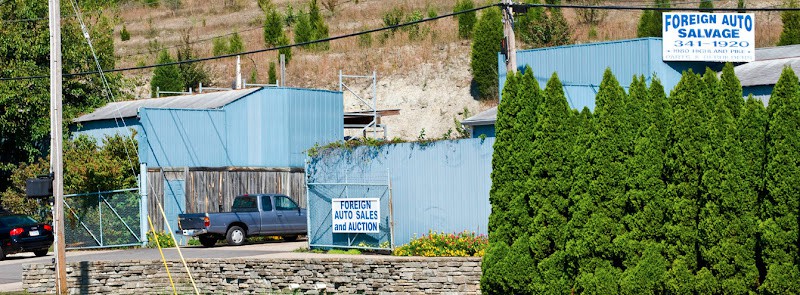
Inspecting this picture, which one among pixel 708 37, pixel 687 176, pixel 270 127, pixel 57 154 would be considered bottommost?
pixel 687 176

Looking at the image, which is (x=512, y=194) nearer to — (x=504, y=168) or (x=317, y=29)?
(x=504, y=168)

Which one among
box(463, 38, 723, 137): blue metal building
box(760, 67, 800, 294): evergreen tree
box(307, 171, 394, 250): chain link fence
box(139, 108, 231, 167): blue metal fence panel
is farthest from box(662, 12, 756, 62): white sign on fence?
box(760, 67, 800, 294): evergreen tree

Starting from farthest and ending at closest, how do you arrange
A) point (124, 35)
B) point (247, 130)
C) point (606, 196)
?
point (124, 35)
point (247, 130)
point (606, 196)

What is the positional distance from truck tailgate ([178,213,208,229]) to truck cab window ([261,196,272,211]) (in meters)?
2.23

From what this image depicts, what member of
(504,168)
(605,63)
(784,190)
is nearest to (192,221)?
(605,63)

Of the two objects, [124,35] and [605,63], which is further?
[124,35]

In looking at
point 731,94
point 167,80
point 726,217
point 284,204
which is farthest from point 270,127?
point 167,80

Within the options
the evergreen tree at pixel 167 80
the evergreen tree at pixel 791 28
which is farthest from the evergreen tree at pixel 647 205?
the evergreen tree at pixel 167 80

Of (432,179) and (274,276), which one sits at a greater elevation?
(432,179)

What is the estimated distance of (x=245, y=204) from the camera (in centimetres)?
3269

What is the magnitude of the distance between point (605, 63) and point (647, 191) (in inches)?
615

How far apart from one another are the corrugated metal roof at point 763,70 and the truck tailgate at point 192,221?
15279 mm

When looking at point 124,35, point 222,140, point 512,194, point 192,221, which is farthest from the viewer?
point 124,35

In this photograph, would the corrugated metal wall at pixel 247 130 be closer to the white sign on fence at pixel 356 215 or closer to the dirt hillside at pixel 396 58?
the white sign on fence at pixel 356 215
